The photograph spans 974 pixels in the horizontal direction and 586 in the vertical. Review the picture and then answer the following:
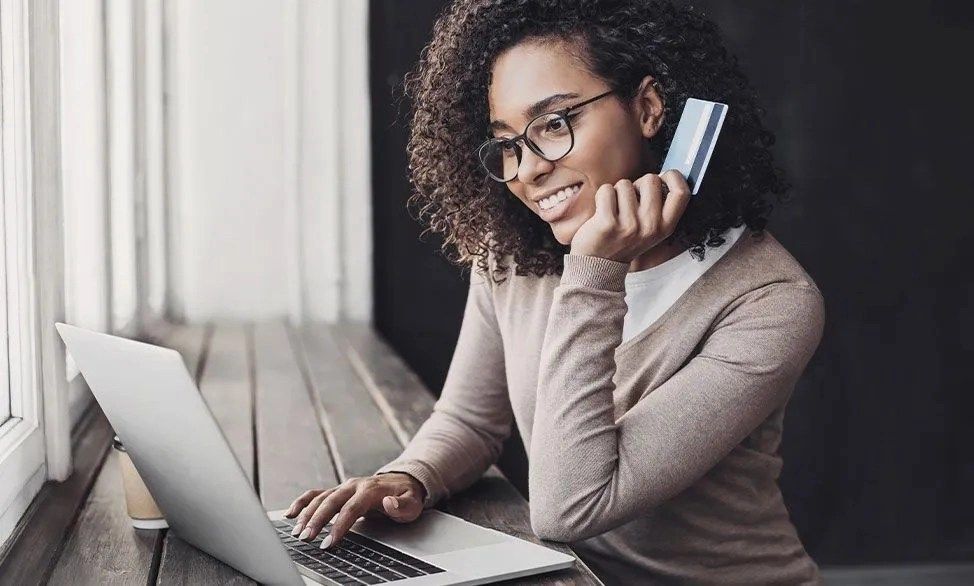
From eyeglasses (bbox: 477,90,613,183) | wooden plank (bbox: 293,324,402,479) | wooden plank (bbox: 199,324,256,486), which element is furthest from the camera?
wooden plank (bbox: 199,324,256,486)

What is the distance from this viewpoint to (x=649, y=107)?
1.50 metres

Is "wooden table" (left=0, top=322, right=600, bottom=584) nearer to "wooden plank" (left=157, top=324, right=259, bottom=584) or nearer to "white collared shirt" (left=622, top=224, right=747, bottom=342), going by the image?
"wooden plank" (left=157, top=324, right=259, bottom=584)

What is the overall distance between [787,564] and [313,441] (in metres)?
0.77

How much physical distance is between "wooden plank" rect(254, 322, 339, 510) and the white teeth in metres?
0.48

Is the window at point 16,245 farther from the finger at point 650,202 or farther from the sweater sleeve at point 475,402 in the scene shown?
the finger at point 650,202

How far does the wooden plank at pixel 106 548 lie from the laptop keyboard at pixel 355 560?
0.47 feet

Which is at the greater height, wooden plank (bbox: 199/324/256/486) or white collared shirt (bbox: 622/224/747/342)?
white collared shirt (bbox: 622/224/747/342)

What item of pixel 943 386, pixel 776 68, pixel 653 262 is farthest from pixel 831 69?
pixel 653 262

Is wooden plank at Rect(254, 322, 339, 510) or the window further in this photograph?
wooden plank at Rect(254, 322, 339, 510)

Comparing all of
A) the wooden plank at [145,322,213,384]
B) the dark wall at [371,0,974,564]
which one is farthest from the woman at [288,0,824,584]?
the dark wall at [371,0,974,564]

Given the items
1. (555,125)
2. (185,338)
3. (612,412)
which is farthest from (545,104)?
(185,338)

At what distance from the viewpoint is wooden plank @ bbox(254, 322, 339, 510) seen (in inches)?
59.8

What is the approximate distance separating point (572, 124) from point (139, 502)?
69 cm

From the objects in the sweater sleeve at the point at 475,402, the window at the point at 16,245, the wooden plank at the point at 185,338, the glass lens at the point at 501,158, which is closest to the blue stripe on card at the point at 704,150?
the glass lens at the point at 501,158
